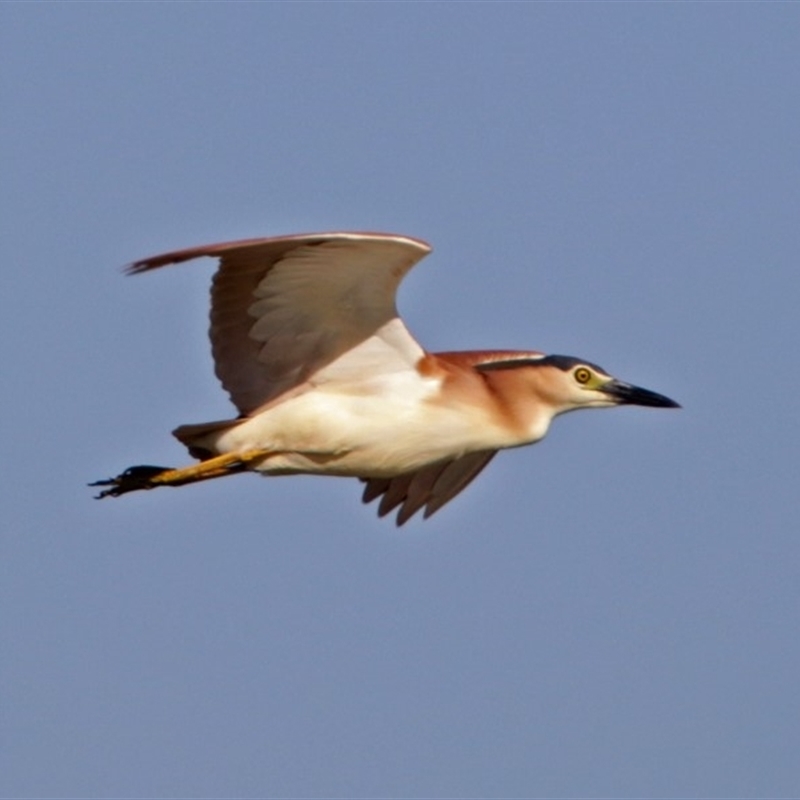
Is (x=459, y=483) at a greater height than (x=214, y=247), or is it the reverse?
(x=214, y=247)

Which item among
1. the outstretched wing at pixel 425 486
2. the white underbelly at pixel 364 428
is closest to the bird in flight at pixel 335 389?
the white underbelly at pixel 364 428

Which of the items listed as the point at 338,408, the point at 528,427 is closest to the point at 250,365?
the point at 338,408

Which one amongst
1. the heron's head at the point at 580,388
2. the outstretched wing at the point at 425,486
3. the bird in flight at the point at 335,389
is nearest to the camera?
the bird in flight at the point at 335,389

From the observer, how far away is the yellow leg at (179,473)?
17219 mm

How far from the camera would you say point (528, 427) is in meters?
17.6

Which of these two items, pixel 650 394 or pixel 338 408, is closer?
pixel 338 408

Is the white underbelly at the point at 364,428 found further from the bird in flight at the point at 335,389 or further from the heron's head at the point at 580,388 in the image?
the heron's head at the point at 580,388

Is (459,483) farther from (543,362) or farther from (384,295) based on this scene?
(384,295)

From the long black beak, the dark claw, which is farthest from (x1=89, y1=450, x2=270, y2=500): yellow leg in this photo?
the long black beak

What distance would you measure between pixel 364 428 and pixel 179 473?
4.31 ft

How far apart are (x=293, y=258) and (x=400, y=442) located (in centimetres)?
158

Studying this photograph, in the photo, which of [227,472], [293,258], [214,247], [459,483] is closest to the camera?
[214,247]

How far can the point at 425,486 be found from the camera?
1878 cm

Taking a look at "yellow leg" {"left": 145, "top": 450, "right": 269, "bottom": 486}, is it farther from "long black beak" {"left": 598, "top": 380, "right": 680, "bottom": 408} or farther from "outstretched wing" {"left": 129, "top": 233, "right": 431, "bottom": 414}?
"long black beak" {"left": 598, "top": 380, "right": 680, "bottom": 408}
